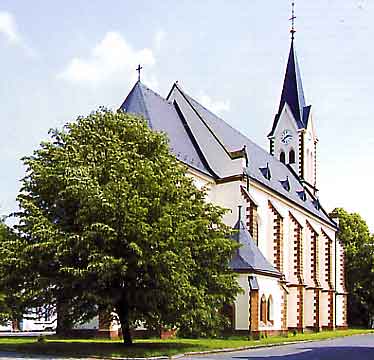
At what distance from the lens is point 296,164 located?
6781 centimetres

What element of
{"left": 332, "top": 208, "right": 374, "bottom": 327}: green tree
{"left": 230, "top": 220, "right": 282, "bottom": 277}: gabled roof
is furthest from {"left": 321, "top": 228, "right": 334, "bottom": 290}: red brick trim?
{"left": 230, "top": 220, "right": 282, "bottom": 277}: gabled roof

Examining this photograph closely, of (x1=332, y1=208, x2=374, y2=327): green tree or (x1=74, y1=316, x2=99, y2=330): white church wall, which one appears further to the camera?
(x1=332, y1=208, x2=374, y2=327): green tree

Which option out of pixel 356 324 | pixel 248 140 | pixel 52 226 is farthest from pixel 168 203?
pixel 356 324

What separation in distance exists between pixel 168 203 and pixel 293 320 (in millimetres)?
29136

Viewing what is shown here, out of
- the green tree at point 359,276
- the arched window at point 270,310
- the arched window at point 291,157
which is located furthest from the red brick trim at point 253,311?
the green tree at point 359,276

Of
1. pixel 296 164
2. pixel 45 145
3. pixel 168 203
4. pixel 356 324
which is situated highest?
pixel 296 164

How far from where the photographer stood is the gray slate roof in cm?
4091

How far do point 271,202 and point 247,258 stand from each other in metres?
11.1

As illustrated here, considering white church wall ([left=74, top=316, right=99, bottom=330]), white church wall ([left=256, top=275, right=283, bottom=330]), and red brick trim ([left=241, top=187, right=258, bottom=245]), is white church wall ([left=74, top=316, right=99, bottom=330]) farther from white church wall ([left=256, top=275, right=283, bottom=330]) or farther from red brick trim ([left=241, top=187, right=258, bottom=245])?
red brick trim ([left=241, top=187, right=258, bottom=245])

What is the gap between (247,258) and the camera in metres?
39.8

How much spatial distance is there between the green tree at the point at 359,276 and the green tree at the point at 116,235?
49.9 m

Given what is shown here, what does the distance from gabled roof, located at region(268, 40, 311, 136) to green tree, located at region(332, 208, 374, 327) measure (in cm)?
1326

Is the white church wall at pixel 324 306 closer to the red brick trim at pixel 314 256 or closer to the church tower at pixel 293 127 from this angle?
the red brick trim at pixel 314 256

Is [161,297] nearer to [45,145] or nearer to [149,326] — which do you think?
[149,326]
